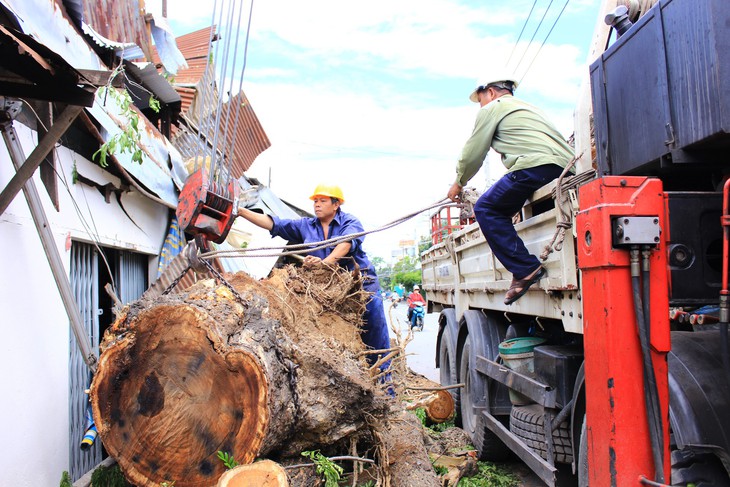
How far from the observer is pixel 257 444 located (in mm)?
2664

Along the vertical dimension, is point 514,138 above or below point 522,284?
above

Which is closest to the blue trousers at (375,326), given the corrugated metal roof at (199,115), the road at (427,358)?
the road at (427,358)

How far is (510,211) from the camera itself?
426 centimetres

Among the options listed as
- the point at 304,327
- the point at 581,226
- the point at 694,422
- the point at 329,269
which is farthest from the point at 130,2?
the point at 694,422

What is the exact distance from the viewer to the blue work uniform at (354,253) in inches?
211

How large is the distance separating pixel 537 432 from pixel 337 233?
2.57 metres

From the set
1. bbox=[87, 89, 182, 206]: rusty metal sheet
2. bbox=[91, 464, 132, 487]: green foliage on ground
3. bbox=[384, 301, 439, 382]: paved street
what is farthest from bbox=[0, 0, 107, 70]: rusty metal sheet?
bbox=[384, 301, 439, 382]: paved street

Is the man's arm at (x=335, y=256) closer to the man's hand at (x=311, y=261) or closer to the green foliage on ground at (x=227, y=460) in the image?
the man's hand at (x=311, y=261)

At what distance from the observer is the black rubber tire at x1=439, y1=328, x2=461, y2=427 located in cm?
627

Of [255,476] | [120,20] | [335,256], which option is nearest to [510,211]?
[335,256]

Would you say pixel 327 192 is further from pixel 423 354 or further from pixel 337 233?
pixel 423 354

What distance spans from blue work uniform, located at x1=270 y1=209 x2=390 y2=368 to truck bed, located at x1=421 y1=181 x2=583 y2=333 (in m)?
0.98

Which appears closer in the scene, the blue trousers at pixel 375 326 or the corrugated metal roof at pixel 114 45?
the corrugated metal roof at pixel 114 45

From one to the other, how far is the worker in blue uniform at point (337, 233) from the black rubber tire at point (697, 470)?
3.32 meters
